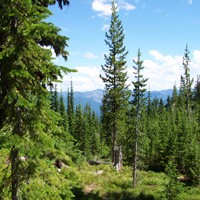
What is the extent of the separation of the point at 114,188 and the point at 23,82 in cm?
2427

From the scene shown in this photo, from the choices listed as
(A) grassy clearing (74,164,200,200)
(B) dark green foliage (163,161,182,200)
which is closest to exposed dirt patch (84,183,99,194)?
(A) grassy clearing (74,164,200,200)

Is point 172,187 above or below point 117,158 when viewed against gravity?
above

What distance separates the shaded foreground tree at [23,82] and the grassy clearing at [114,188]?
711 inches

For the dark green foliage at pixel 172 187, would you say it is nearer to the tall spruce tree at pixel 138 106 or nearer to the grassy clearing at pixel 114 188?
the grassy clearing at pixel 114 188

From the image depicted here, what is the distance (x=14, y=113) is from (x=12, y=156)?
1184mm

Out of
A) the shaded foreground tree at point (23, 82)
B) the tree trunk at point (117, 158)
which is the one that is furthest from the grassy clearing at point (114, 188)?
the shaded foreground tree at point (23, 82)

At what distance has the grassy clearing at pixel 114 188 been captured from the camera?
25859 mm

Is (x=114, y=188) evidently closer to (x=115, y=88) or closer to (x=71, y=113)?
(x=115, y=88)

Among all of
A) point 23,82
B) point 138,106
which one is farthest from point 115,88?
point 23,82

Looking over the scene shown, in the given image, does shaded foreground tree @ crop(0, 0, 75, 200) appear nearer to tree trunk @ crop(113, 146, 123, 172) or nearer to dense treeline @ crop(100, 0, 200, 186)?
dense treeline @ crop(100, 0, 200, 186)

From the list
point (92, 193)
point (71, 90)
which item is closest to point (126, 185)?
point (92, 193)

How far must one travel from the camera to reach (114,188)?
2950 centimetres

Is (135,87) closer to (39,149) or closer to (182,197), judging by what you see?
(182,197)

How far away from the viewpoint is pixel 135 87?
33.6 m
